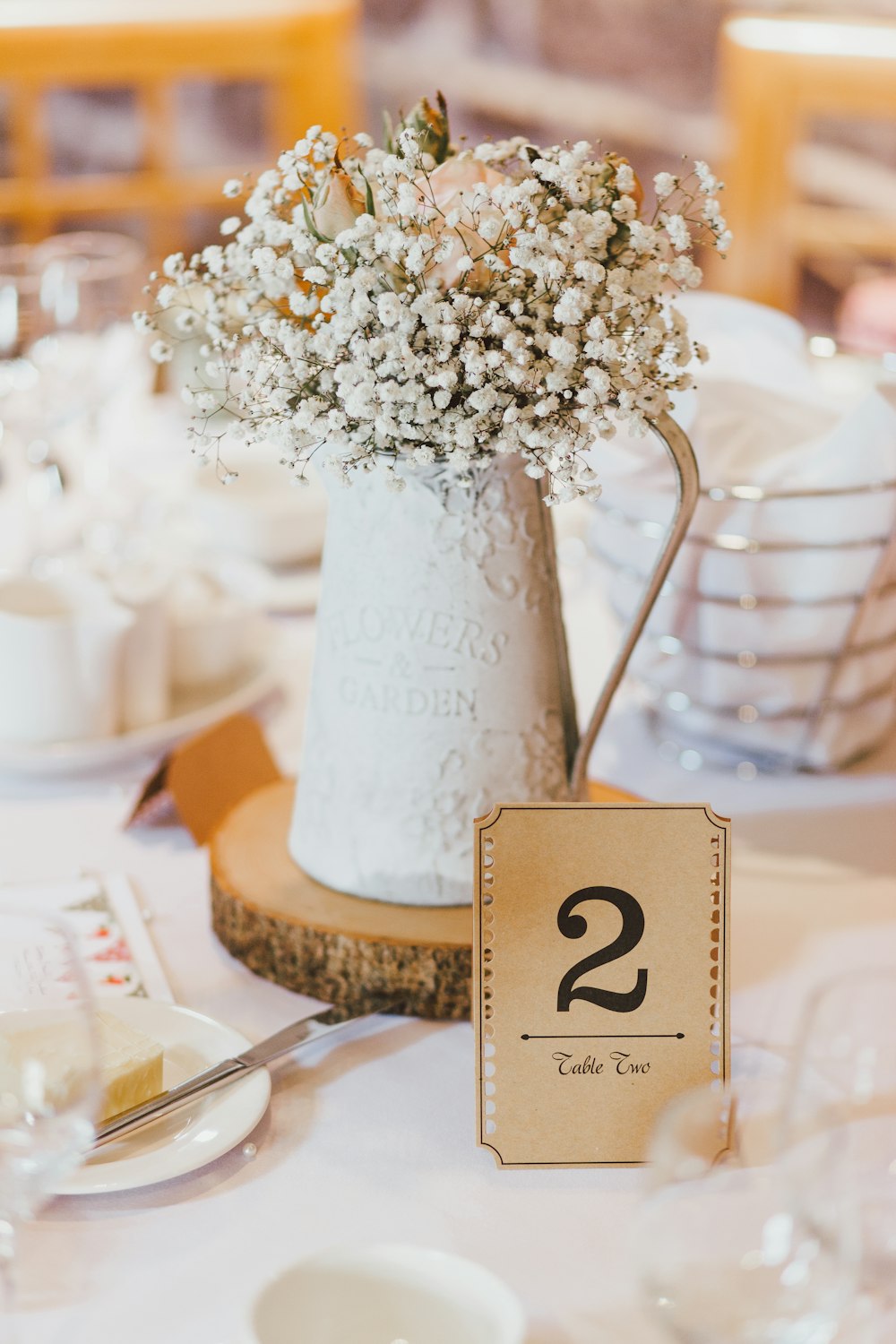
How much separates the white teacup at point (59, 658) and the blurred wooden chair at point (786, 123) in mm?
2556

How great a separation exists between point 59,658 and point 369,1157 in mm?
539

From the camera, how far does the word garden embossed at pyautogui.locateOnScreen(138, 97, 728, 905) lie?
0.72m

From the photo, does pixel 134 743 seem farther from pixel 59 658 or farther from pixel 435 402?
pixel 435 402

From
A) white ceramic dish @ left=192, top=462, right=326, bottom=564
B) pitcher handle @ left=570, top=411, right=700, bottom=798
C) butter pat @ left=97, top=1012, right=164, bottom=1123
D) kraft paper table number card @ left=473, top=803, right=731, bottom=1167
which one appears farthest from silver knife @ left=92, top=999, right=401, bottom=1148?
white ceramic dish @ left=192, top=462, right=326, bottom=564

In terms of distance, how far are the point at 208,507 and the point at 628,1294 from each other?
1.07 metres

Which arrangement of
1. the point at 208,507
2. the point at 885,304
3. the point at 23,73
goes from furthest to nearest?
the point at 23,73 < the point at 885,304 < the point at 208,507

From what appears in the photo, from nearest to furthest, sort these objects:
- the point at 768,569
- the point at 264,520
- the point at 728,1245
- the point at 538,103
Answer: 1. the point at 728,1245
2. the point at 768,569
3. the point at 264,520
4. the point at 538,103

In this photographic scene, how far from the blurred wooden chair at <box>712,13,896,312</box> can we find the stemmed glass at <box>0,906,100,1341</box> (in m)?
3.04

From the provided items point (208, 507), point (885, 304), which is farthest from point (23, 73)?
point (208, 507)

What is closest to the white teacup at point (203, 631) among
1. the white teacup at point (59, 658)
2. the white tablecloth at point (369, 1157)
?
the white teacup at point (59, 658)

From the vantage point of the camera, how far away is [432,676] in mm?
844

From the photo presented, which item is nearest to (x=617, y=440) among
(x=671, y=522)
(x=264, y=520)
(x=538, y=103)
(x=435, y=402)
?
(x=671, y=522)

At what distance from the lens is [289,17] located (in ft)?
11.3

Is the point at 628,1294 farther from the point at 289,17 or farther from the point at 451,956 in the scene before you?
the point at 289,17
